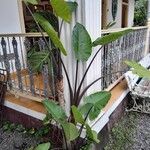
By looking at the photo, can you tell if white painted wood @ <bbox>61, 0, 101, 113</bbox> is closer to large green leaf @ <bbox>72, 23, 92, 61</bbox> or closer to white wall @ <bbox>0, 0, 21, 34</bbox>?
large green leaf @ <bbox>72, 23, 92, 61</bbox>

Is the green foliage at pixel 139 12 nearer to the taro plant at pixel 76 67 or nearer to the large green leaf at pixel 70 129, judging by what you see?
the taro plant at pixel 76 67

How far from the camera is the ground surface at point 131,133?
110 inches

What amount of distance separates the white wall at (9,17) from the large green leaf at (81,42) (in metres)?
2.69

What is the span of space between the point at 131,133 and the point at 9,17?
316cm

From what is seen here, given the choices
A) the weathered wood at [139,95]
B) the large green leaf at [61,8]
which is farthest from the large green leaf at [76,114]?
the weathered wood at [139,95]

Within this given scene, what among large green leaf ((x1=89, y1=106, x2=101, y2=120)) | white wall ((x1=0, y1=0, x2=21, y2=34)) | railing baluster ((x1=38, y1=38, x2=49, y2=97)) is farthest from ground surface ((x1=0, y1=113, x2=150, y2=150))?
white wall ((x1=0, y1=0, x2=21, y2=34))

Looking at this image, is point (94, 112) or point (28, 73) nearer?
point (94, 112)

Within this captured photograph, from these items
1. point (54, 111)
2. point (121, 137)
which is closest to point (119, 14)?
point (121, 137)

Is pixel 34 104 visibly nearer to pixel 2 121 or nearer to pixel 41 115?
pixel 41 115

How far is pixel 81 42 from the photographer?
2.02m

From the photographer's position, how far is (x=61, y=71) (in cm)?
238

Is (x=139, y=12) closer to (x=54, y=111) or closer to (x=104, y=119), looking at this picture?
(x=104, y=119)

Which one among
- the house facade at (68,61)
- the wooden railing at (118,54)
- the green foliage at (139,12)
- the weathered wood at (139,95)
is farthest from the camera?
the green foliage at (139,12)

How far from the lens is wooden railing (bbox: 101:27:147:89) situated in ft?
10.8
